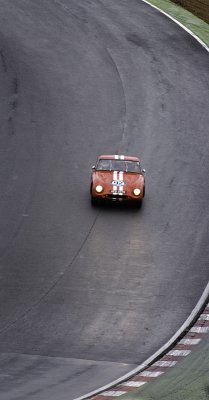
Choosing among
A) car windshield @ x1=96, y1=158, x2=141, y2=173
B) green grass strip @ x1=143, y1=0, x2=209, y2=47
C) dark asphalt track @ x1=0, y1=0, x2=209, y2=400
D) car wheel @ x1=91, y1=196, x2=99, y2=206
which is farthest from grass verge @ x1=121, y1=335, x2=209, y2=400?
green grass strip @ x1=143, y1=0, x2=209, y2=47

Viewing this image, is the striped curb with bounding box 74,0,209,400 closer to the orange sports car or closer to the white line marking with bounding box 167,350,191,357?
the white line marking with bounding box 167,350,191,357

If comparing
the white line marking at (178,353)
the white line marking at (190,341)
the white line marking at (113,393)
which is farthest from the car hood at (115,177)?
the white line marking at (113,393)

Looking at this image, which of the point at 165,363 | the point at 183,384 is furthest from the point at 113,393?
the point at 165,363

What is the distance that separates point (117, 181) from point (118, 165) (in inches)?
47.9

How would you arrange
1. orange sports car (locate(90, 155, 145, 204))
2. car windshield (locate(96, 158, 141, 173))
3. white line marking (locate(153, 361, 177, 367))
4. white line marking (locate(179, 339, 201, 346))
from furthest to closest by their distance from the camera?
car windshield (locate(96, 158, 141, 173)) → orange sports car (locate(90, 155, 145, 204)) → white line marking (locate(179, 339, 201, 346)) → white line marking (locate(153, 361, 177, 367))

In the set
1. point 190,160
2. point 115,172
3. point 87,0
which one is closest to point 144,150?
point 190,160

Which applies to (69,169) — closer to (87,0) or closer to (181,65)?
(181,65)

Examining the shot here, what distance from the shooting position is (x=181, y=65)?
5222 cm

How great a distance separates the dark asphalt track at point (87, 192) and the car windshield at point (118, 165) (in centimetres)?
123

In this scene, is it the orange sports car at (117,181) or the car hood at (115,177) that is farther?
the car hood at (115,177)

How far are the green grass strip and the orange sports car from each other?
17485mm

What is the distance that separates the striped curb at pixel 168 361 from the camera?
86.4 feet

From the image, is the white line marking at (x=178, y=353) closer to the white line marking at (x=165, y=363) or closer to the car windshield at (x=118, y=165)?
the white line marking at (x=165, y=363)

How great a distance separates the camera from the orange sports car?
3838 centimetres
